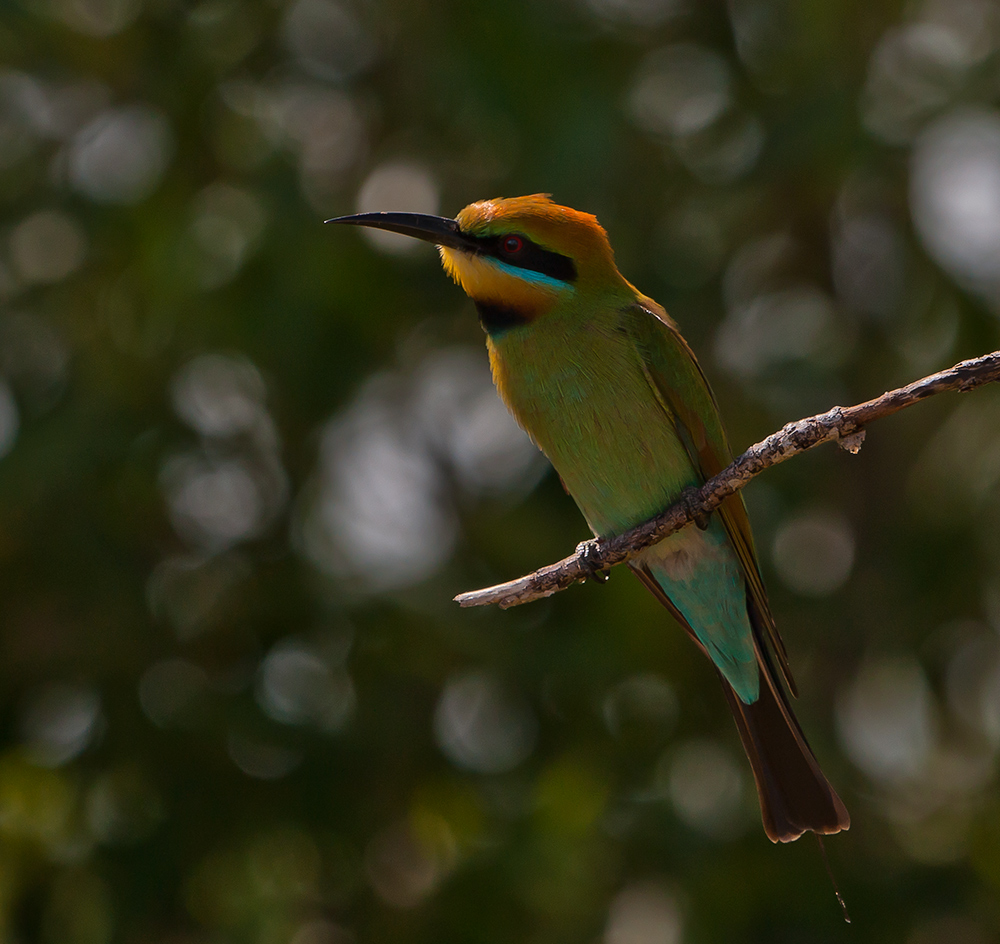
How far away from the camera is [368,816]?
3.88 meters

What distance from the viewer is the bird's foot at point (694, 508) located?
8.32 feet

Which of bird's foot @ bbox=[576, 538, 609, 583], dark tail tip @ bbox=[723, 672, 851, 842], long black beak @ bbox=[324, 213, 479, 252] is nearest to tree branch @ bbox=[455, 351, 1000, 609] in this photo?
bird's foot @ bbox=[576, 538, 609, 583]

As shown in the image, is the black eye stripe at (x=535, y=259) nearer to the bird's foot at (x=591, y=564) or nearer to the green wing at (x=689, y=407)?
the green wing at (x=689, y=407)

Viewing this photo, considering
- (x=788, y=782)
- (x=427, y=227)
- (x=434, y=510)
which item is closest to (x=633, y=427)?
(x=427, y=227)

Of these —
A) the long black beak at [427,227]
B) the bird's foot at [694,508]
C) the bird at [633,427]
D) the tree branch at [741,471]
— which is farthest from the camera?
the long black beak at [427,227]

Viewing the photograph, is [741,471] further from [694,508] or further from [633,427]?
→ [633,427]

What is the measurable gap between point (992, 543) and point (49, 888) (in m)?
2.79

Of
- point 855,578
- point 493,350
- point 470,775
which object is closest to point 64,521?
point 470,775

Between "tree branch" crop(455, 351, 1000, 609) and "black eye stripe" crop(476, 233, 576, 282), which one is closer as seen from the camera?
"tree branch" crop(455, 351, 1000, 609)

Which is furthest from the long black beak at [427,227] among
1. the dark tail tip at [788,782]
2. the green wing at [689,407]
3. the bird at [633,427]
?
the dark tail tip at [788,782]

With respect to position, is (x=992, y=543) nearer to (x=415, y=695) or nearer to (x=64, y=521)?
(x=415, y=695)

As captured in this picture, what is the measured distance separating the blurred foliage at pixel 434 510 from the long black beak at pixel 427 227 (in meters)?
0.48

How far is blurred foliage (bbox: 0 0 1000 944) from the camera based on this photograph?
3500 mm

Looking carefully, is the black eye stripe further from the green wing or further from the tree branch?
the tree branch
